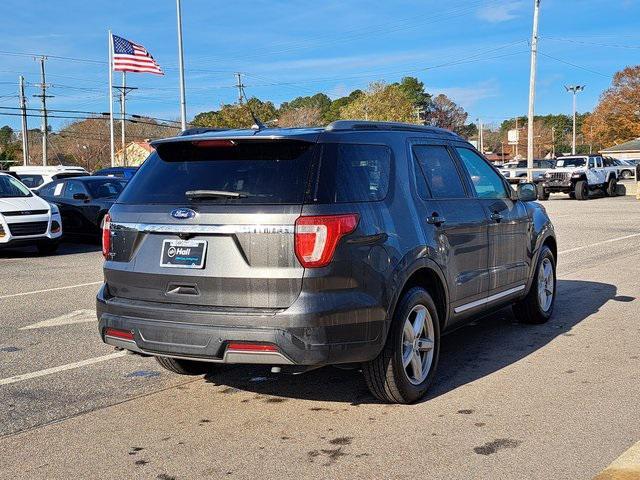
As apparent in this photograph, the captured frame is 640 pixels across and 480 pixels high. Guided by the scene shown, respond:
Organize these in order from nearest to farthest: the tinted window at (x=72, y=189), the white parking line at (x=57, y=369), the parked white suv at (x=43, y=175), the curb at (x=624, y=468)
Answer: the curb at (x=624, y=468), the white parking line at (x=57, y=369), the tinted window at (x=72, y=189), the parked white suv at (x=43, y=175)

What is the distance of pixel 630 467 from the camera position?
3.69 metres

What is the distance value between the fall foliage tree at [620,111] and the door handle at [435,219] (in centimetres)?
8655

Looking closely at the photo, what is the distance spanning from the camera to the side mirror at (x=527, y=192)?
6.76 m

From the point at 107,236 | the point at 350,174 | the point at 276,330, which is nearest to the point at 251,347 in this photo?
the point at 276,330

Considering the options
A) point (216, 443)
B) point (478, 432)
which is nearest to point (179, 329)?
point (216, 443)

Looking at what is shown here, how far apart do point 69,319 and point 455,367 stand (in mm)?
4253

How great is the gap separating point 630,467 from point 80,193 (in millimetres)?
14433

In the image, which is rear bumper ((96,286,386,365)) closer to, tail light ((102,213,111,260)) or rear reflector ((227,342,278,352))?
rear reflector ((227,342,278,352))

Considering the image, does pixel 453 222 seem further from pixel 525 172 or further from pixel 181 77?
pixel 525 172

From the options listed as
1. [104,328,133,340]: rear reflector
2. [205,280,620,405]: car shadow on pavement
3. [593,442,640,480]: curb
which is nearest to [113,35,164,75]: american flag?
[205,280,620,405]: car shadow on pavement

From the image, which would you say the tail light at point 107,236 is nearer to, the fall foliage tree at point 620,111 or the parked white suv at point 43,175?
the parked white suv at point 43,175

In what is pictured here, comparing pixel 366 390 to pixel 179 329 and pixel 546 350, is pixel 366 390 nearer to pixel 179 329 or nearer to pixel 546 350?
pixel 179 329

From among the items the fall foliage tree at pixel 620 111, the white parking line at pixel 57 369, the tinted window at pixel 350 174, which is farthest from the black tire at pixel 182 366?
the fall foliage tree at pixel 620 111

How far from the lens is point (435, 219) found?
5.13m
